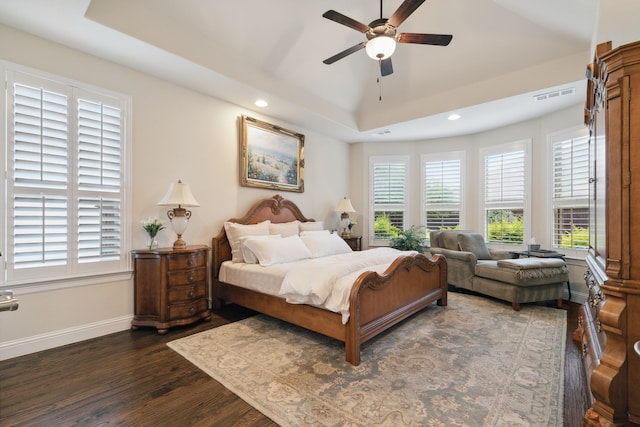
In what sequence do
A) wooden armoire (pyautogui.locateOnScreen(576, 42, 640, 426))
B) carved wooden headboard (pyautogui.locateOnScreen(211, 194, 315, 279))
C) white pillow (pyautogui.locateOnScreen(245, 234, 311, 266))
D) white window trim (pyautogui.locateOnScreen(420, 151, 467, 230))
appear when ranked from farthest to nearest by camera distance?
white window trim (pyautogui.locateOnScreen(420, 151, 467, 230)) < carved wooden headboard (pyautogui.locateOnScreen(211, 194, 315, 279)) < white pillow (pyautogui.locateOnScreen(245, 234, 311, 266)) < wooden armoire (pyautogui.locateOnScreen(576, 42, 640, 426))

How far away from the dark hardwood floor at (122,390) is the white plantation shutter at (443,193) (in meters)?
3.29

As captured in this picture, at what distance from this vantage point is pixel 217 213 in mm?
3984

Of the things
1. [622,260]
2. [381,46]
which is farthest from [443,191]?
[622,260]

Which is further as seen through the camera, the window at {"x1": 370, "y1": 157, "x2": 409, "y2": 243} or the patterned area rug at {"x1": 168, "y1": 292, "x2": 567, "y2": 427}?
the window at {"x1": 370, "y1": 157, "x2": 409, "y2": 243}

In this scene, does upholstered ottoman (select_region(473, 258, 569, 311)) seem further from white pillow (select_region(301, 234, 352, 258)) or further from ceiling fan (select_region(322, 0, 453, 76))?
ceiling fan (select_region(322, 0, 453, 76))

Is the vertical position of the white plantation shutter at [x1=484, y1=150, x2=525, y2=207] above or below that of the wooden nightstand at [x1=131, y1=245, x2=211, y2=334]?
above

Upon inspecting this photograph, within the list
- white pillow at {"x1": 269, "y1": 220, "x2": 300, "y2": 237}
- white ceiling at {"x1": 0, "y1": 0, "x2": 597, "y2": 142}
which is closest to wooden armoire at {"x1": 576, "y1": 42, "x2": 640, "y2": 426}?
white ceiling at {"x1": 0, "y1": 0, "x2": 597, "y2": 142}

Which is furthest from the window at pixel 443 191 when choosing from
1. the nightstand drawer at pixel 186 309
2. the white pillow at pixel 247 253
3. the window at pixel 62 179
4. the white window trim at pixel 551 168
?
the window at pixel 62 179

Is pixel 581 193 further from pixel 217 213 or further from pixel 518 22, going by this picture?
pixel 217 213

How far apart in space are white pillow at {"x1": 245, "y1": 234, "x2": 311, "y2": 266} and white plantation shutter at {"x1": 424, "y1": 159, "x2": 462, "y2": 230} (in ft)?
11.0

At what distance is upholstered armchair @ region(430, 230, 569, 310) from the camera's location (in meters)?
3.64

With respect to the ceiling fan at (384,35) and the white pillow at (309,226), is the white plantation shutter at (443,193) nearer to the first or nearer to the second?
the white pillow at (309,226)

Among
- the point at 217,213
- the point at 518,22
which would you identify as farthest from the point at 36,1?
the point at 518,22

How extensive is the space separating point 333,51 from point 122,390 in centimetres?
430
